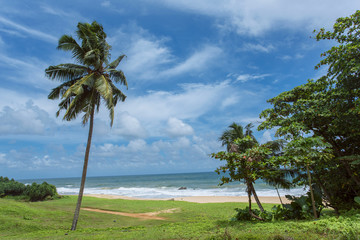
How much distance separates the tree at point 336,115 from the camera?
795 cm

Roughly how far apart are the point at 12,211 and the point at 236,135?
38.5 feet

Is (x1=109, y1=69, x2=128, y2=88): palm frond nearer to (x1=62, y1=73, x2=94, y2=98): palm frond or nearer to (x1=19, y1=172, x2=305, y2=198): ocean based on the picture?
(x1=62, y1=73, x2=94, y2=98): palm frond

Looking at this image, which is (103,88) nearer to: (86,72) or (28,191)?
(86,72)

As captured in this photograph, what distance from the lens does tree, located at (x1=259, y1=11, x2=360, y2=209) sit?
795cm

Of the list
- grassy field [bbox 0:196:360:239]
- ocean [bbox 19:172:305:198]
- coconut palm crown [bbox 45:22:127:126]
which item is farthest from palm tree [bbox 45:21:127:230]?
ocean [bbox 19:172:305:198]

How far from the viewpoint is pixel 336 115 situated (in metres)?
8.25

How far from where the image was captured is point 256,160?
769 cm

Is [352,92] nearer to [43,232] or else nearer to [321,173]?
[321,173]

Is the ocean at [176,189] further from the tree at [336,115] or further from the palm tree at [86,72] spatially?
the palm tree at [86,72]

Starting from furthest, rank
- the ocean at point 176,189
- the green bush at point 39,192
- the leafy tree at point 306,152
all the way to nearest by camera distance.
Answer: the ocean at point 176,189 < the green bush at point 39,192 < the leafy tree at point 306,152

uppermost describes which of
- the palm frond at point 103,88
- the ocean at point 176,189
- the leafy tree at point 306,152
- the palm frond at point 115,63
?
the palm frond at point 115,63

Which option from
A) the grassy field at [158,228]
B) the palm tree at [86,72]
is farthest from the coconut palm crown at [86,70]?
the grassy field at [158,228]

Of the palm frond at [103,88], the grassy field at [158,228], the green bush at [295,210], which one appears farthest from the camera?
the palm frond at [103,88]

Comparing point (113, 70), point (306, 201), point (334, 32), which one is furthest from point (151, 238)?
point (334, 32)
